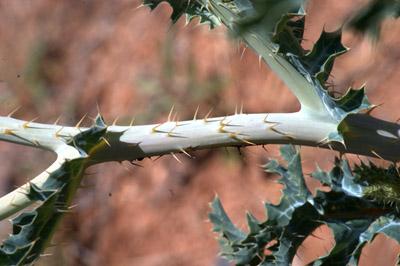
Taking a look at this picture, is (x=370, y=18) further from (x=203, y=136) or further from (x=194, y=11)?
(x=194, y=11)

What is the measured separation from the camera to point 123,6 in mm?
4164

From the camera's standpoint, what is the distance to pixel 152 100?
142 inches

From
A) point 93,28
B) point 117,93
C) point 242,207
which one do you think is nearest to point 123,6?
point 93,28

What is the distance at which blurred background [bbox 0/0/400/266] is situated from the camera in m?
2.90

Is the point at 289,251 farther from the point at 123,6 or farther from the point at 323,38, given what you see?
the point at 123,6

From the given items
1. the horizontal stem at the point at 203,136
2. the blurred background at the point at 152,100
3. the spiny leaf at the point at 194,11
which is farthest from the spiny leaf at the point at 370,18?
the blurred background at the point at 152,100

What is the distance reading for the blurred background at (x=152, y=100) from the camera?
290 centimetres

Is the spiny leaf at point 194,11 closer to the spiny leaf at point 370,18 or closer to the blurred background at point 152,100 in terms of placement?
the spiny leaf at point 370,18

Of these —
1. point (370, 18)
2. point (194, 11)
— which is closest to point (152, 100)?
point (194, 11)

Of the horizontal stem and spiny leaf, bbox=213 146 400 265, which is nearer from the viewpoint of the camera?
the horizontal stem

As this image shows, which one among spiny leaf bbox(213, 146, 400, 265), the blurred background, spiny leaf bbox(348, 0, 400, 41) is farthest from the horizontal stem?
the blurred background

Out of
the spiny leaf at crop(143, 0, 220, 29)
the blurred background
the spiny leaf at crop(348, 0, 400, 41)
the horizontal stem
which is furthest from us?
the blurred background

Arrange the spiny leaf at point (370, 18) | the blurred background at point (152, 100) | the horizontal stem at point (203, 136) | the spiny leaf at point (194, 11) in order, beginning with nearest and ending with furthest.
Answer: the spiny leaf at point (370, 18)
the horizontal stem at point (203, 136)
the spiny leaf at point (194, 11)
the blurred background at point (152, 100)

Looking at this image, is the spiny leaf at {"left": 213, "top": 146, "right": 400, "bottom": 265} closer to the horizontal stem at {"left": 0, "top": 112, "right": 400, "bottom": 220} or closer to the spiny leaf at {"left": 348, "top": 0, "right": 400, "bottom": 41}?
the horizontal stem at {"left": 0, "top": 112, "right": 400, "bottom": 220}
